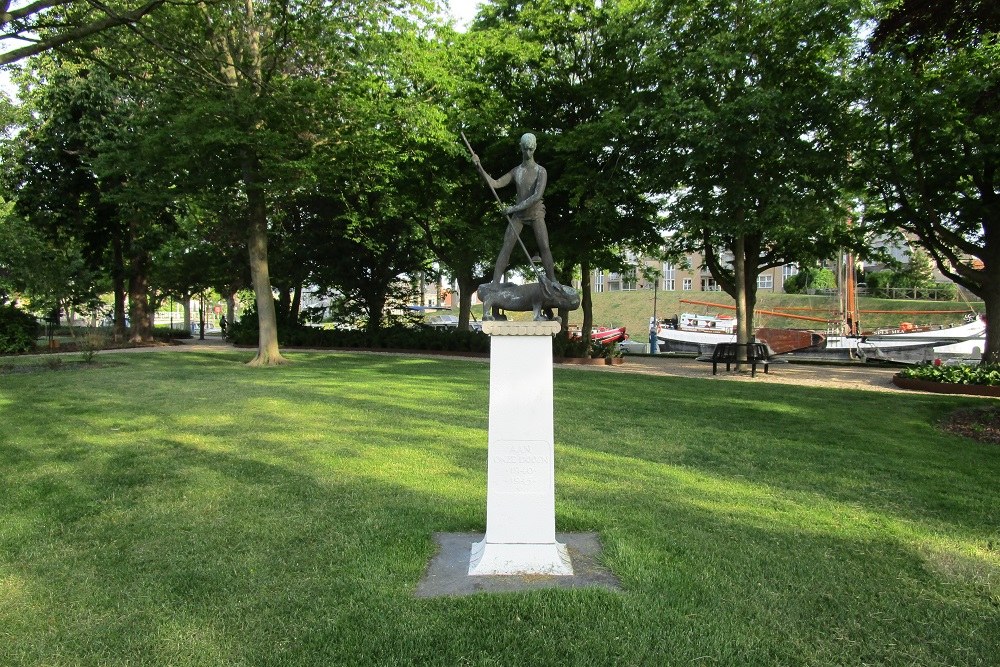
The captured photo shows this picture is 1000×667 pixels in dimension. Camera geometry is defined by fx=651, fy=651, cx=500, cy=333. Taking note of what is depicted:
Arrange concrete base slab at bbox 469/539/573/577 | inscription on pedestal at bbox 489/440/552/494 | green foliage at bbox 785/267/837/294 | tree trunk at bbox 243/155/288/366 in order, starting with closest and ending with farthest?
concrete base slab at bbox 469/539/573/577 < inscription on pedestal at bbox 489/440/552/494 < tree trunk at bbox 243/155/288/366 < green foliage at bbox 785/267/837/294

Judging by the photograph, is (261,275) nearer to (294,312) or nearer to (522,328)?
(294,312)

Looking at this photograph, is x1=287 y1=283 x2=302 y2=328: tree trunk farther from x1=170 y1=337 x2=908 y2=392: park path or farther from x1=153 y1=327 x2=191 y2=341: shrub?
x1=170 y1=337 x2=908 y2=392: park path

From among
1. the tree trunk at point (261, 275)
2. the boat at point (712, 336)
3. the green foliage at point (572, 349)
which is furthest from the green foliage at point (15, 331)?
the boat at point (712, 336)

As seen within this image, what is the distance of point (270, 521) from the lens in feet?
17.1

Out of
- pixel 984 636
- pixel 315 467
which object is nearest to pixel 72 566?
pixel 315 467

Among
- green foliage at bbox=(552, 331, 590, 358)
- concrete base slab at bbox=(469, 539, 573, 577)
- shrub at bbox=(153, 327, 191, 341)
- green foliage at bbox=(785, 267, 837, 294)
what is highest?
green foliage at bbox=(785, 267, 837, 294)

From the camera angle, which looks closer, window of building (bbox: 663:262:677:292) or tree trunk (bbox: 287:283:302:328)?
tree trunk (bbox: 287:283:302:328)

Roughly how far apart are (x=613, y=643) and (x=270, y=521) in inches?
121

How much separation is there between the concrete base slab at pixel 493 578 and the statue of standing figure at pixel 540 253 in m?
1.75

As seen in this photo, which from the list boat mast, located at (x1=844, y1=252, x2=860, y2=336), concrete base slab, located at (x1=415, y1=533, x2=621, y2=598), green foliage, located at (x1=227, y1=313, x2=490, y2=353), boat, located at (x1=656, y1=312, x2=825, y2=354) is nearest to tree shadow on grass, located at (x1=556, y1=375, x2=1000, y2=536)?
concrete base slab, located at (x1=415, y1=533, x2=621, y2=598)

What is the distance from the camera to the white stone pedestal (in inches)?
174

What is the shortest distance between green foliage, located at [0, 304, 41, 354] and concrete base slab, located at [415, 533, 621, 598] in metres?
23.7

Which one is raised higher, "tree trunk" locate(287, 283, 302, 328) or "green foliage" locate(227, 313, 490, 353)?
"tree trunk" locate(287, 283, 302, 328)

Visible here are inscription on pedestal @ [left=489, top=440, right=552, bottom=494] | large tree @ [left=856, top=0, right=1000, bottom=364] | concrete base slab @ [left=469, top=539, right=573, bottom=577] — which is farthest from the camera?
large tree @ [left=856, top=0, right=1000, bottom=364]
